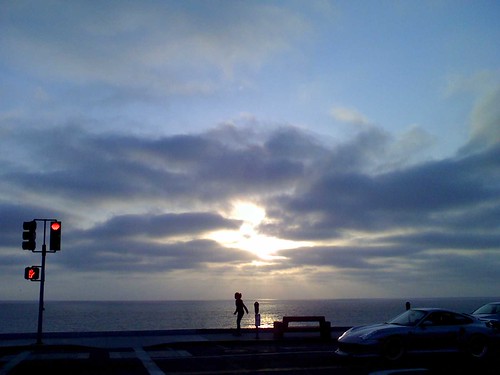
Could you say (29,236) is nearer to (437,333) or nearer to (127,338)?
(127,338)

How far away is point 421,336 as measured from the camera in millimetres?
14172

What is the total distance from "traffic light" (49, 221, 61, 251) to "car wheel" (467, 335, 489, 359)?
14.1 metres

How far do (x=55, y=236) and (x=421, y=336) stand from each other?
13.1 m

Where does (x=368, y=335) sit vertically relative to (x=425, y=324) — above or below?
below

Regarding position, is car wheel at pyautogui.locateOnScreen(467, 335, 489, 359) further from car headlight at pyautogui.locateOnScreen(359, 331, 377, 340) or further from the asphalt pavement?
car headlight at pyautogui.locateOnScreen(359, 331, 377, 340)

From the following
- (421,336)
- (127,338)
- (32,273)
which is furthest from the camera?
(127,338)

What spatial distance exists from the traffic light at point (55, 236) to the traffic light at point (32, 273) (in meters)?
0.98

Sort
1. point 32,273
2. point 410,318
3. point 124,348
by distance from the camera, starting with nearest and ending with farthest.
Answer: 1. point 410,318
2. point 124,348
3. point 32,273

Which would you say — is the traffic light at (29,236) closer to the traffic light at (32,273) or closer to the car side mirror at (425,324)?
the traffic light at (32,273)

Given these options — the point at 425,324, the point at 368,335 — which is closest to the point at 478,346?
the point at 425,324

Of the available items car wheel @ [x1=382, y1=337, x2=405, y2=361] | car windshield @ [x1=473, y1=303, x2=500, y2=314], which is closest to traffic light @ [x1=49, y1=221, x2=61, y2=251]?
car wheel @ [x1=382, y1=337, x2=405, y2=361]

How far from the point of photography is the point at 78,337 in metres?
21.5

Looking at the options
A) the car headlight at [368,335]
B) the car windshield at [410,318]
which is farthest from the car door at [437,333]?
the car headlight at [368,335]

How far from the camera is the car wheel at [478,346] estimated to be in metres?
14.7
